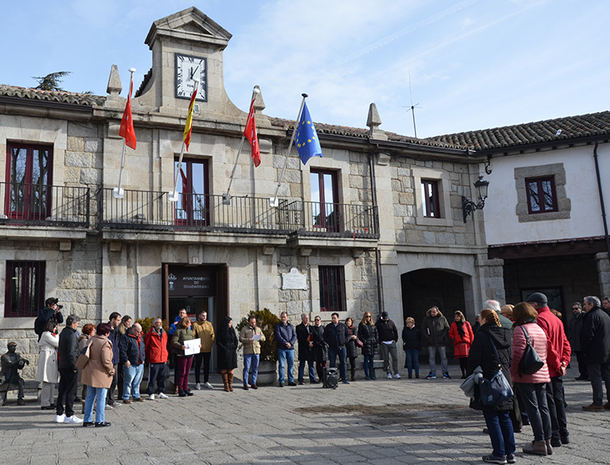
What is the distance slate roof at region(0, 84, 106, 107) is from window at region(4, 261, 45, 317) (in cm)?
358

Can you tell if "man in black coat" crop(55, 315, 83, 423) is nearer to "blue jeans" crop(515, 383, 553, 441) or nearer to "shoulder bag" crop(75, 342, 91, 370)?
"shoulder bag" crop(75, 342, 91, 370)

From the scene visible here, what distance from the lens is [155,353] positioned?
10.4 meters

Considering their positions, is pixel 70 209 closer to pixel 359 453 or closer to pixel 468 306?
pixel 359 453

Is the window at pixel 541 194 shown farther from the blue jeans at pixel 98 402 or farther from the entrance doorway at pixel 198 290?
the blue jeans at pixel 98 402

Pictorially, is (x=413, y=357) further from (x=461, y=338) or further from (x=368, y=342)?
(x=461, y=338)

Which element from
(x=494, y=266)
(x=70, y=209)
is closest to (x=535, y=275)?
(x=494, y=266)

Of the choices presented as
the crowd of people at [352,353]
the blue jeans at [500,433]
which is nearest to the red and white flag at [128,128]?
the crowd of people at [352,353]

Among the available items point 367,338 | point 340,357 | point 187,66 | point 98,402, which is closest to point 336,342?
point 340,357

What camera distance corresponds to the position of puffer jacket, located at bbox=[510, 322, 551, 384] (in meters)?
5.72

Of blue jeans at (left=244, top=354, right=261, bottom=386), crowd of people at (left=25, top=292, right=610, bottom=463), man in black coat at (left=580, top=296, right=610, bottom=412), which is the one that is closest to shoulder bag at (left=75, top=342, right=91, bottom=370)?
crowd of people at (left=25, top=292, right=610, bottom=463)

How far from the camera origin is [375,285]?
52.0 feet

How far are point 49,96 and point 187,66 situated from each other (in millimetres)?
3324

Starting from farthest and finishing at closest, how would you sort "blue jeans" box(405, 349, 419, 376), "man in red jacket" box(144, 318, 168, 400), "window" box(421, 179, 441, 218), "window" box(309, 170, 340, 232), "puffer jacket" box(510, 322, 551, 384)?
"window" box(421, 179, 441, 218)
"window" box(309, 170, 340, 232)
"blue jeans" box(405, 349, 419, 376)
"man in red jacket" box(144, 318, 168, 400)
"puffer jacket" box(510, 322, 551, 384)

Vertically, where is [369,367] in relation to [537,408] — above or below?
below
